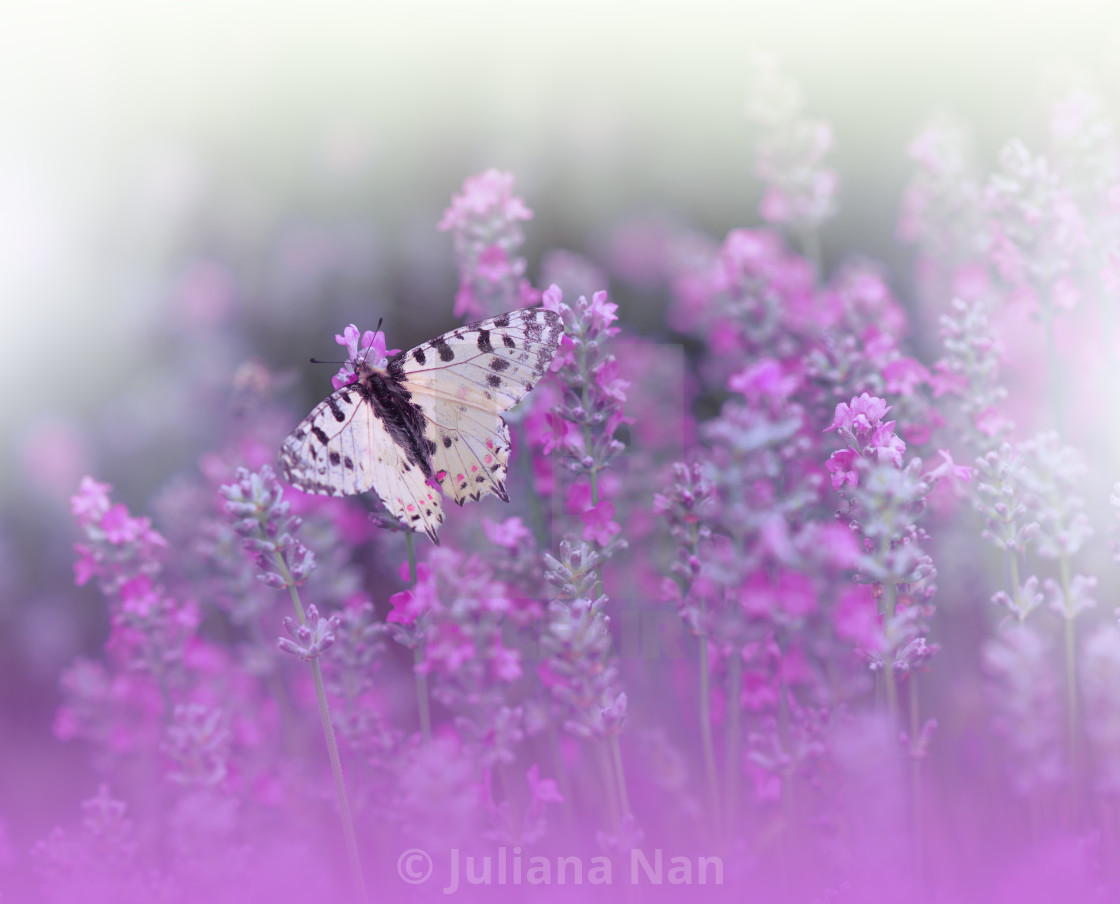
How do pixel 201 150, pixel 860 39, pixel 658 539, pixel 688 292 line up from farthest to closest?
pixel 201 150
pixel 860 39
pixel 688 292
pixel 658 539

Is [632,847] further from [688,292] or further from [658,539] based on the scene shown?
[688,292]

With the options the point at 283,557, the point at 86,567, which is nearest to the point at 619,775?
the point at 283,557

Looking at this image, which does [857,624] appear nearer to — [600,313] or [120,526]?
[600,313]

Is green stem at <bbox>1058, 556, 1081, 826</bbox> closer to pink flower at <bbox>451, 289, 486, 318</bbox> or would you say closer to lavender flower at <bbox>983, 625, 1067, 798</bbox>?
lavender flower at <bbox>983, 625, 1067, 798</bbox>

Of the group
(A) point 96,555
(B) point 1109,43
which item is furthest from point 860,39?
(A) point 96,555

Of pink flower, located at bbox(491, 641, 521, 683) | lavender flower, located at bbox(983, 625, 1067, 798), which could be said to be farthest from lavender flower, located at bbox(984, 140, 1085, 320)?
pink flower, located at bbox(491, 641, 521, 683)

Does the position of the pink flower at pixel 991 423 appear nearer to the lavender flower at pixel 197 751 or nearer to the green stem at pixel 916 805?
the green stem at pixel 916 805
